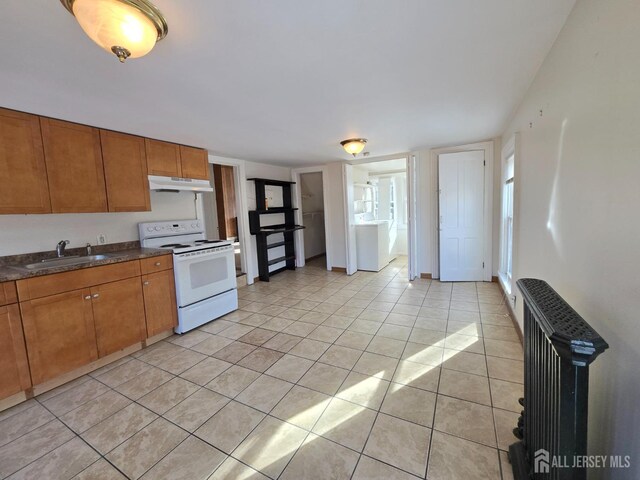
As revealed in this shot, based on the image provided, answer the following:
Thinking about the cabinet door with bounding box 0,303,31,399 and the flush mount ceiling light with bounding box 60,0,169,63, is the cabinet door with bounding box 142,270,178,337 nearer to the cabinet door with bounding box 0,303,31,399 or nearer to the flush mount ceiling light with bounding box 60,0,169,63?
the cabinet door with bounding box 0,303,31,399

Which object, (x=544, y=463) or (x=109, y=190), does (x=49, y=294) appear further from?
(x=544, y=463)

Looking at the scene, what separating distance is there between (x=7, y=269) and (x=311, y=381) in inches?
100

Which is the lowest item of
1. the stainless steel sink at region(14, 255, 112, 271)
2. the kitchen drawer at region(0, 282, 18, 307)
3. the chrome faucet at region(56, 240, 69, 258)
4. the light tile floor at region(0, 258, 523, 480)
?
the light tile floor at region(0, 258, 523, 480)

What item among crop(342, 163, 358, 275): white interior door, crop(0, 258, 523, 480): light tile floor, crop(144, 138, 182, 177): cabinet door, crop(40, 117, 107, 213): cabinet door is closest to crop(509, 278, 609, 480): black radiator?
crop(0, 258, 523, 480): light tile floor

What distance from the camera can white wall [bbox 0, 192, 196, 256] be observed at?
2.34 m

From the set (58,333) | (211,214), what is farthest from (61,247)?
(211,214)

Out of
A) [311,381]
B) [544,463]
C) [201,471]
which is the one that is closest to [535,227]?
[544,463]

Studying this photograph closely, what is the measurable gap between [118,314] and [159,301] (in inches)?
14.9

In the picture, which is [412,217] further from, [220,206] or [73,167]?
[73,167]

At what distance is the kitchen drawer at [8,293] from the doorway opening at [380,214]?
4649 millimetres

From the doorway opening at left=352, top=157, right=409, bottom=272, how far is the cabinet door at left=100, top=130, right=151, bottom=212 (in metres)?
3.68

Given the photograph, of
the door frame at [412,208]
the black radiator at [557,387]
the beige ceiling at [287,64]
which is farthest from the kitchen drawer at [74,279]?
the door frame at [412,208]

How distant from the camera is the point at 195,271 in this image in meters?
3.06

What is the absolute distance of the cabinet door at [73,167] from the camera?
2318 millimetres
